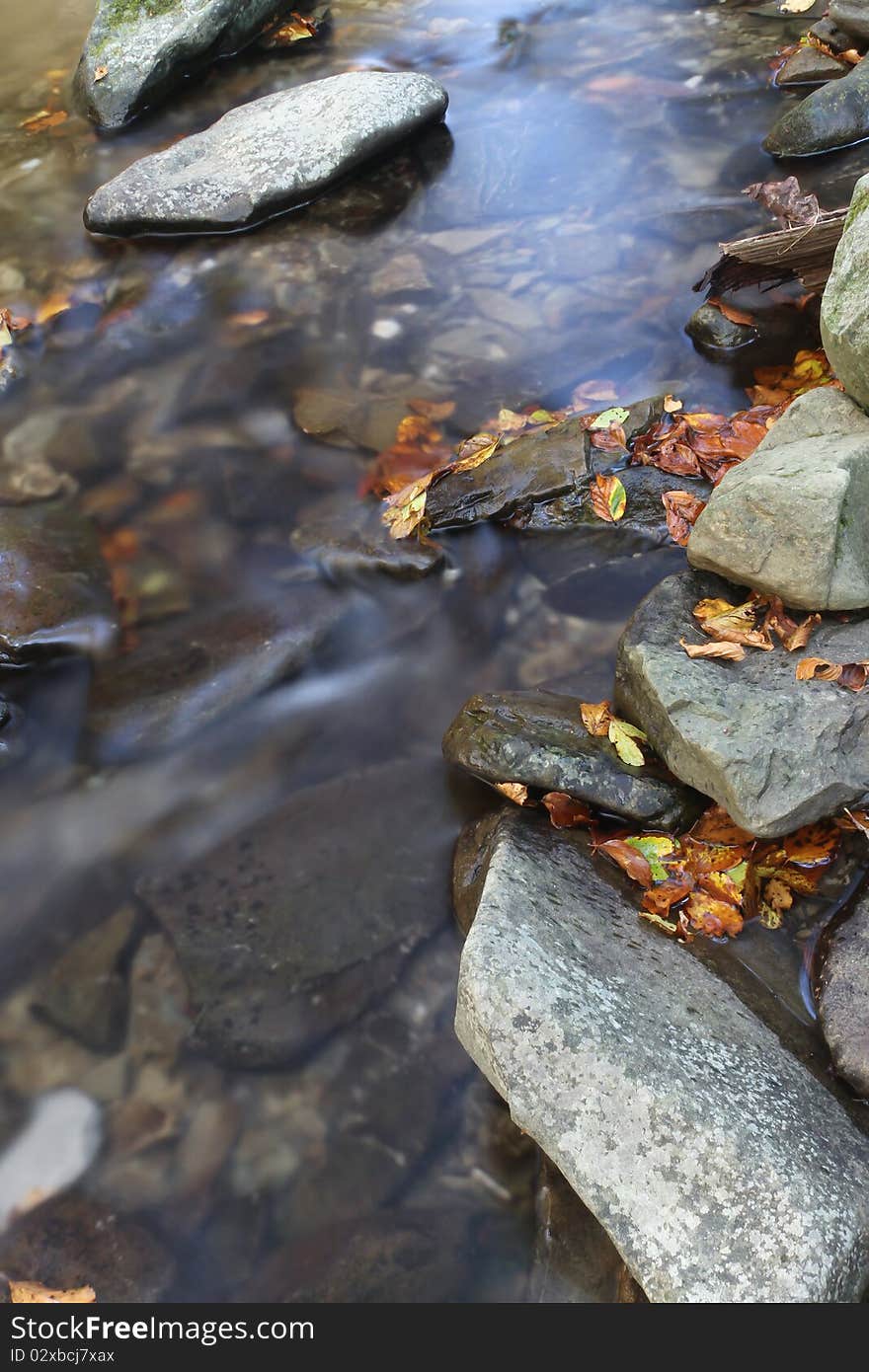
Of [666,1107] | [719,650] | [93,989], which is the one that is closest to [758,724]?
[719,650]

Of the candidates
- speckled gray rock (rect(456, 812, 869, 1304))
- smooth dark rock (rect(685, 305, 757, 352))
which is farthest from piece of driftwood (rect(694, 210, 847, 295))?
speckled gray rock (rect(456, 812, 869, 1304))

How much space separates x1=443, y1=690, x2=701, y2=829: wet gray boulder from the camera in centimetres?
370

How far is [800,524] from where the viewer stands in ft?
12.0

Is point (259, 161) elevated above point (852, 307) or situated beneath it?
elevated above

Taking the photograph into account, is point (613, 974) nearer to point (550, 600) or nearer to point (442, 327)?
point (550, 600)

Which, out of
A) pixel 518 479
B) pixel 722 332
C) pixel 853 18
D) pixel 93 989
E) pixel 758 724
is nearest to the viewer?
pixel 758 724

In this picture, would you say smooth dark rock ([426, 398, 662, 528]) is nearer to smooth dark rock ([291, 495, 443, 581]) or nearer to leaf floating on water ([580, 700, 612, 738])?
smooth dark rock ([291, 495, 443, 581])

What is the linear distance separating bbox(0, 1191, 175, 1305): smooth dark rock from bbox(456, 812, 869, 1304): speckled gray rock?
1.30 meters

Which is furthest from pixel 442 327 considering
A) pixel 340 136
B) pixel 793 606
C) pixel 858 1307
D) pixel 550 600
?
pixel 858 1307

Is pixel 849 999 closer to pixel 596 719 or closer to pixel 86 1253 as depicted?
pixel 596 719

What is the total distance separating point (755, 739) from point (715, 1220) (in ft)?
4.90

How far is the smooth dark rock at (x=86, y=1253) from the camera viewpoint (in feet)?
10.4

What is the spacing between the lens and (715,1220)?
264cm

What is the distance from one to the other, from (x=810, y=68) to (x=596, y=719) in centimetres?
670
